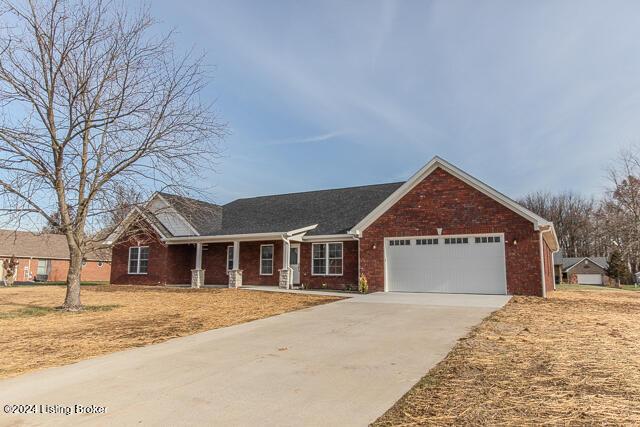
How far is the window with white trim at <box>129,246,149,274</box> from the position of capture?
23.6 meters

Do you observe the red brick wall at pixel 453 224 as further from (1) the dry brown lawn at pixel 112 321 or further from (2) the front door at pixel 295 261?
(1) the dry brown lawn at pixel 112 321

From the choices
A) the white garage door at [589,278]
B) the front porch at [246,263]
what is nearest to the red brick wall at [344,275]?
the front porch at [246,263]

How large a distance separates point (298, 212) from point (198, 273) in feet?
20.8

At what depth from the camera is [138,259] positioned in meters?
23.9

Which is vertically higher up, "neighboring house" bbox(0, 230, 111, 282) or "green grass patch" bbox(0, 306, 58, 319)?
"neighboring house" bbox(0, 230, 111, 282)

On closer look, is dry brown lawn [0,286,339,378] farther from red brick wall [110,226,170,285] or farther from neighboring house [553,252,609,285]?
neighboring house [553,252,609,285]

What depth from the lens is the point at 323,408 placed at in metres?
4.19

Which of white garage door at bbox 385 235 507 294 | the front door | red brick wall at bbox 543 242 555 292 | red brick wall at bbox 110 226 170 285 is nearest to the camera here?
white garage door at bbox 385 235 507 294

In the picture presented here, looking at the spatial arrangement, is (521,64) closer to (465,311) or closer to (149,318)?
(465,311)

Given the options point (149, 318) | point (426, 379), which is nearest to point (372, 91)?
point (149, 318)

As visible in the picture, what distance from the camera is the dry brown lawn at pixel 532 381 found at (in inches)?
149

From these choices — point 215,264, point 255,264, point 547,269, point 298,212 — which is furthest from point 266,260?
point 547,269

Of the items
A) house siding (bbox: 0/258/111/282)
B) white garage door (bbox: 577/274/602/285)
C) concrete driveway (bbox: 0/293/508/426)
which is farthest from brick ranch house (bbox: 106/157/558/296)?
white garage door (bbox: 577/274/602/285)

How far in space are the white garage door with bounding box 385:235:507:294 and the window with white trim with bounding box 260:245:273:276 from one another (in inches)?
251
